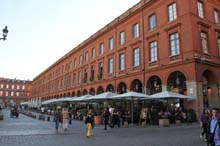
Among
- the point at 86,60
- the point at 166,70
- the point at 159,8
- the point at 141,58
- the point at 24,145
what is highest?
the point at 159,8

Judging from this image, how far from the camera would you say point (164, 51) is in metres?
23.5

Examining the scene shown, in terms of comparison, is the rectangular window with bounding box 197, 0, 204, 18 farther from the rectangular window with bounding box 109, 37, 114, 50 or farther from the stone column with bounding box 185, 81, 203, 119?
the rectangular window with bounding box 109, 37, 114, 50

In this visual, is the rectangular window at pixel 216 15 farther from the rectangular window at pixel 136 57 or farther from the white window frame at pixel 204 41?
the rectangular window at pixel 136 57

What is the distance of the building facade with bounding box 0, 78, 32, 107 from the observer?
103 meters

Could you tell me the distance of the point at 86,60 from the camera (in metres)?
41.1

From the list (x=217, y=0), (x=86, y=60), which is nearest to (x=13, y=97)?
(x=86, y=60)

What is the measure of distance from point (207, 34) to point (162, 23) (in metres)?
4.59

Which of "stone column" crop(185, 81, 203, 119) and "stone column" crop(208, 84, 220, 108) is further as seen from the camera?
"stone column" crop(208, 84, 220, 108)

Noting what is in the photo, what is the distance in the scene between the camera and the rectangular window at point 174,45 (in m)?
22.3

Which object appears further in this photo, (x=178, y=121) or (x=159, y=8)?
(x=159, y=8)

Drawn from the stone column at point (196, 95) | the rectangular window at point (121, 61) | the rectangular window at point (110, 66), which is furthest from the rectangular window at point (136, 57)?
the stone column at point (196, 95)

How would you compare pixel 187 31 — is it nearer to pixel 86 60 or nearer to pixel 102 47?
pixel 102 47

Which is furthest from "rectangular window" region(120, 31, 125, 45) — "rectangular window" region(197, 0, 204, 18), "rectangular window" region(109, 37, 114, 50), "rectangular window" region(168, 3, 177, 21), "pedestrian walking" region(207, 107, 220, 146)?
"pedestrian walking" region(207, 107, 220, 146)

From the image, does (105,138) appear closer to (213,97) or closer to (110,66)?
(213,97)
